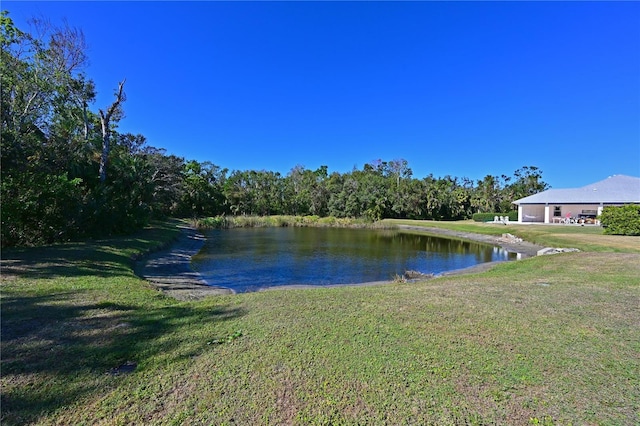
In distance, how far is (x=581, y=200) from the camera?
105 ft

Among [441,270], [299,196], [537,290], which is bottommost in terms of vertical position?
[441,270]

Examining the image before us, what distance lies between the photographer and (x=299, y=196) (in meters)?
53.3

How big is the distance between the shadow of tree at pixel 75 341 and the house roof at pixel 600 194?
3910 cm

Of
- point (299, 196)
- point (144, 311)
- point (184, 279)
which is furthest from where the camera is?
point (299, 196)

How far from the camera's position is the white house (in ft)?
102

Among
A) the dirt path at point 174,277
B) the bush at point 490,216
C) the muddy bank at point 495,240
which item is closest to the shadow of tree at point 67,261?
the dirt path at point 174,277

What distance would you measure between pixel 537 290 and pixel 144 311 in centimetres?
733

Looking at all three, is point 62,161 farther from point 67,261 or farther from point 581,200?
point 581,200

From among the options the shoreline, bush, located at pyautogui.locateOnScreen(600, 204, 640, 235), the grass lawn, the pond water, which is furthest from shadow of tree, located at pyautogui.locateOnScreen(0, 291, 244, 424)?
bush, located at pyautogui.locateOnScreen(600, 204, 640, 235)

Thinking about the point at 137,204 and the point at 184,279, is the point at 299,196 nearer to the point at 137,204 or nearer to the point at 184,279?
the point at 137,204

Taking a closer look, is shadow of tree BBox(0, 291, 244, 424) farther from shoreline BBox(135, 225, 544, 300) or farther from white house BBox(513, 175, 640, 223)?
white house BBox(513, 175, 640, 223)

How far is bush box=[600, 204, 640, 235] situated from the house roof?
46.0ft

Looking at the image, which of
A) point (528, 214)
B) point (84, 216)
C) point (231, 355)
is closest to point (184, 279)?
point (84, 216)

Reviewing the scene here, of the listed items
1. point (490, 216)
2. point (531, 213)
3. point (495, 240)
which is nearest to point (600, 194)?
point (531, 213)
